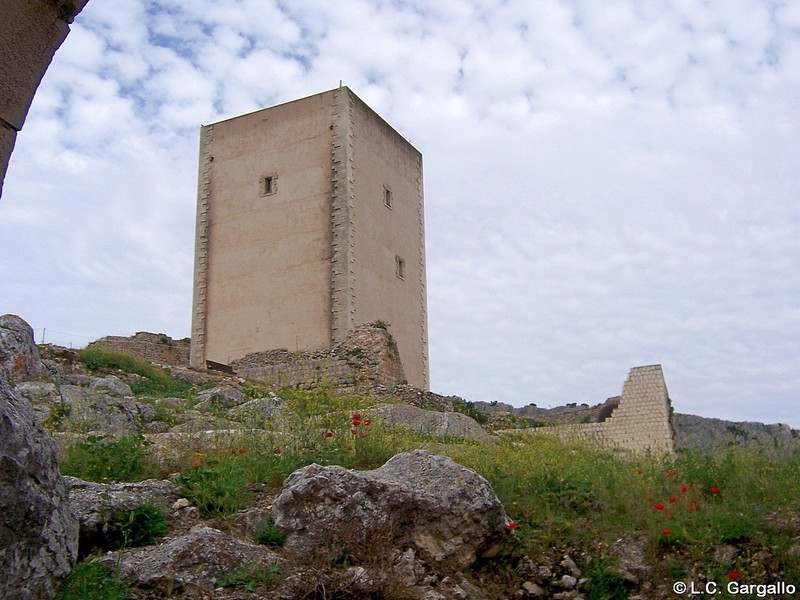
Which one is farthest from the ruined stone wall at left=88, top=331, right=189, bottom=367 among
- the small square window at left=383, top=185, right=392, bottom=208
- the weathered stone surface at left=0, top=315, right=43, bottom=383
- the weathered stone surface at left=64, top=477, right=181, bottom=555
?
the weathered stone surface at left=64, top=477, right=181, bottom=555

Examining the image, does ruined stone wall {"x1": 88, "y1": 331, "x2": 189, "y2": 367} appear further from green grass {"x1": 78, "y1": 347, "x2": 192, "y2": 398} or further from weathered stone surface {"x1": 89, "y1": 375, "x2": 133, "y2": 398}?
weathered stone surface {"x1": 89, "y1": 375, "x2": 133, "y2": 398}

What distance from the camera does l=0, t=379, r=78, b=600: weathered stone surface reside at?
3662 mm

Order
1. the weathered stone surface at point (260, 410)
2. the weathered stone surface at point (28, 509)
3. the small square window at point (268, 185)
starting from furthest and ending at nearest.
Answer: the small square window at point (268, 185) → the weathered stone surface at point (260, 410) → the weathered stone surface at point (28, 509)

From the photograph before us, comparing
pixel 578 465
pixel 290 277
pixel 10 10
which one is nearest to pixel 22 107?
pixel 10 10

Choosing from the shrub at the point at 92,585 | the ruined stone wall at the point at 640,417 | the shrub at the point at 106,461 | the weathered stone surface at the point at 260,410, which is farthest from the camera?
the ruined stone wall at the point at 640,417

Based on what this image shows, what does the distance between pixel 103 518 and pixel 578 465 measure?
417cm

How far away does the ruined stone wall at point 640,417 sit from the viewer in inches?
633

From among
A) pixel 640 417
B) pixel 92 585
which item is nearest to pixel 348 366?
pixel 640 417

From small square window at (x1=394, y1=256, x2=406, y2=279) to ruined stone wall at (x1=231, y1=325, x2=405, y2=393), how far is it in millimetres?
3920

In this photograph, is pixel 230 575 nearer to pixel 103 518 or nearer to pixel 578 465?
pixel 103 518

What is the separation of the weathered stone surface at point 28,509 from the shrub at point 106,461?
80.6 inches

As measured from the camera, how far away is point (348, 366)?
18.2 metres

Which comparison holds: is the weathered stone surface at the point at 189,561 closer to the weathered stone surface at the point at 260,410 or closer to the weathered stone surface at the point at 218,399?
the weathered stone surface at the point at 260,410

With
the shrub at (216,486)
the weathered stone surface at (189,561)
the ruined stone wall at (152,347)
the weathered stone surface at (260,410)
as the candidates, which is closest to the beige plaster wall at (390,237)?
the ruined stone wall at (152,347)
